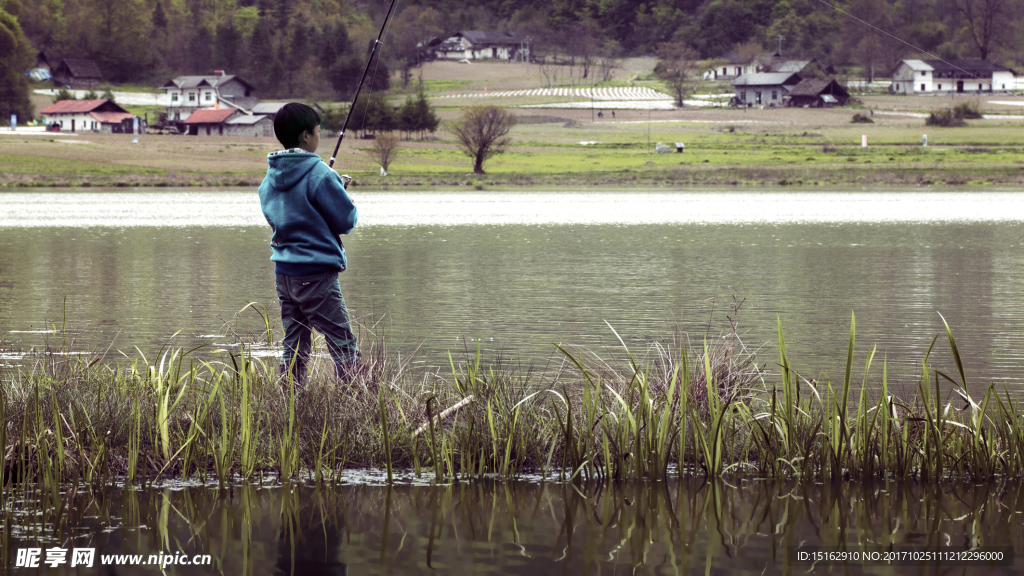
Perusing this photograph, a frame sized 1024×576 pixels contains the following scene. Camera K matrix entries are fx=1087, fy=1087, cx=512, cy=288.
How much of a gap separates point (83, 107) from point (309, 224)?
389 feet

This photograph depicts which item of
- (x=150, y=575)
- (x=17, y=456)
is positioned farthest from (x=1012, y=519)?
(x=17, y=456)

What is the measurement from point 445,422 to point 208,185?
188 feet

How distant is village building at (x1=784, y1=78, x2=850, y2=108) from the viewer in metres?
125

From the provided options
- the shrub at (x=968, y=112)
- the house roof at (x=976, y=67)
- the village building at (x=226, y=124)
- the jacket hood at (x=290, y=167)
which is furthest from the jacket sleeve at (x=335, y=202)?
the house roof at (x=976, y=67)

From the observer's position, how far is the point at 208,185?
199 ft

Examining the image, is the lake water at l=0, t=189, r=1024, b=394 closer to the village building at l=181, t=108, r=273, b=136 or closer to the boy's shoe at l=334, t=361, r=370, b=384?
the boy's shoe at l=334, t=361, r=370, b=384

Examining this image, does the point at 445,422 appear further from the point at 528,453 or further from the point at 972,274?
the point at 972,274

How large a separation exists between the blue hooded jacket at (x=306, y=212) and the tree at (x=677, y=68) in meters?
123

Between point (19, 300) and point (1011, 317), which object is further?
point (19, 300)

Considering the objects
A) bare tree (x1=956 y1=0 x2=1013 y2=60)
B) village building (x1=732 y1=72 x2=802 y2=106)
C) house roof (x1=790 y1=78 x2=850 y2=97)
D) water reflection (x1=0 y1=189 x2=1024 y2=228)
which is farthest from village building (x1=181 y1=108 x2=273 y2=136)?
bare tree (x1=956 y1=0 x2=1013 y2=60)

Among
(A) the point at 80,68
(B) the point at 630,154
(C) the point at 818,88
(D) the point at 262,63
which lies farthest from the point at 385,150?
(A) the point at 80,68

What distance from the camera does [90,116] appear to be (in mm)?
113812

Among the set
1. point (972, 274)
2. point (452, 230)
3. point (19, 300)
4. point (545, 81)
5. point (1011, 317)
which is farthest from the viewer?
point (545, 81)

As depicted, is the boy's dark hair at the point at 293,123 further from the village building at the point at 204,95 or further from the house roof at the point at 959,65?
the house roof at the point at 959,65
